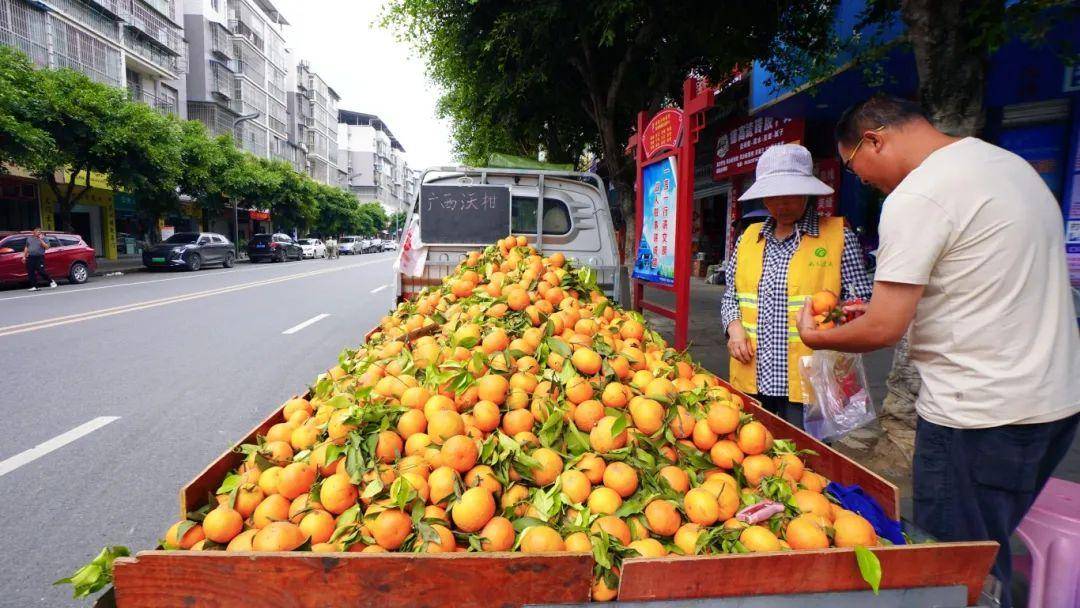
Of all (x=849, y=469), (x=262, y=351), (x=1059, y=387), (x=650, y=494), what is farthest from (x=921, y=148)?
(x=262, y=351)

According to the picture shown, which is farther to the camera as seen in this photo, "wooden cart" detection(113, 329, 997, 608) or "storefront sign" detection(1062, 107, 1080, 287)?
"storefront sign" detection(1062, 107, 1080, 287)

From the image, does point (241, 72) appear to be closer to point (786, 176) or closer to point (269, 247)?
point (269, 247)

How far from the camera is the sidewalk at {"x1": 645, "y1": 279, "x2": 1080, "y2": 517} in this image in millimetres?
3766

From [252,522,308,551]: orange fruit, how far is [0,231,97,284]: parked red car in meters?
17.6

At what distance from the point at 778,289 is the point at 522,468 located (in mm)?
1662

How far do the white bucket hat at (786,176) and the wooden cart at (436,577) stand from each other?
5.41ft

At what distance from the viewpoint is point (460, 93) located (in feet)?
41.5

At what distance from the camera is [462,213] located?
206 inches

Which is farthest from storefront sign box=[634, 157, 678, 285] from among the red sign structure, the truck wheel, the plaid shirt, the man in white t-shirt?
the truck wheel

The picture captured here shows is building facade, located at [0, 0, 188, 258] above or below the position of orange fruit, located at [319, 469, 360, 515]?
above

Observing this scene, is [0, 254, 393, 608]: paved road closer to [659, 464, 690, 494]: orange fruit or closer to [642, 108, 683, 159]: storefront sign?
[659, 464, 690, 494]: orange fruit

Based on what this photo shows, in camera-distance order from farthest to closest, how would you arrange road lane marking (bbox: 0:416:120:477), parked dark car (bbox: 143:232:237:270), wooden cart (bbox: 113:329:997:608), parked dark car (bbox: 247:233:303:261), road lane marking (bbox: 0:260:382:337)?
parked dark car (bbox: 247:233:303:261) < parked dark car (bbox: 143:232:237:270) < road lane marking (bbox: 0:260:382:337) < road lane marking (bbox: 0:416:120:477) < wooden cart (bbox: 113:329:997:608)

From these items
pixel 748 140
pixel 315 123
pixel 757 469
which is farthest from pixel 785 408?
pixel 315 123

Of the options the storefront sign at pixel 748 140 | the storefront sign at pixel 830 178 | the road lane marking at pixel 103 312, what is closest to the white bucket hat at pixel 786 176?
the storefront sign at pixel 748 140
